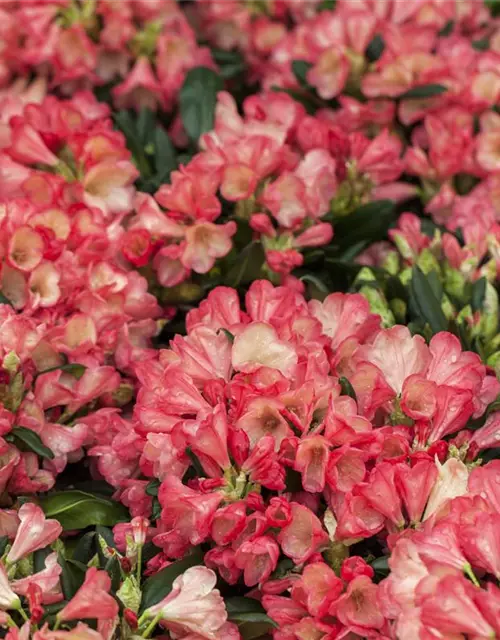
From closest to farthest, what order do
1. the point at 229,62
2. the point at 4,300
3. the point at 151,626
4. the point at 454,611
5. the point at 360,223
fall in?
the point at 454,611, the point at 151,626, the point at 4,300, the point at 360,223, the point at 229,62

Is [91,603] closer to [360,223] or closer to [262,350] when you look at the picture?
[262,350]

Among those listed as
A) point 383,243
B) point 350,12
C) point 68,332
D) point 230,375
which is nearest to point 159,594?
point 230,375

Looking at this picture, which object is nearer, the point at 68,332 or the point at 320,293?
the point at 68,332

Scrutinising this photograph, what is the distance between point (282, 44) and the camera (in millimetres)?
2051

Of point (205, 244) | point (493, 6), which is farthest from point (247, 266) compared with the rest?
point (493, 6)

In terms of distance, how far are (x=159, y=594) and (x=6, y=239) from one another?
1.82 feet

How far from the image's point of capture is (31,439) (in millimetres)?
1250

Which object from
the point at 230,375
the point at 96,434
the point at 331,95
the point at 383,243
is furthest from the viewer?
the point at 331,95

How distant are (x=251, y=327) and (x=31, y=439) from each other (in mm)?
310

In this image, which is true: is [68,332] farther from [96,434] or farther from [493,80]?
[493,80]

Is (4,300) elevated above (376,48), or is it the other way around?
(376,48)

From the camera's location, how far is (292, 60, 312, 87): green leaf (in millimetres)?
1929

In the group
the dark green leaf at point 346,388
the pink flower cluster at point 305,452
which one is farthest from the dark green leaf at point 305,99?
the dark green leaf at point 346,388

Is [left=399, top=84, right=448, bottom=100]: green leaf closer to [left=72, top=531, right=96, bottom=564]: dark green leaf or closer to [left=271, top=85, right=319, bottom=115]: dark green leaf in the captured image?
[left=271, top=85, right=319, bottom=115]: dark green leaf
